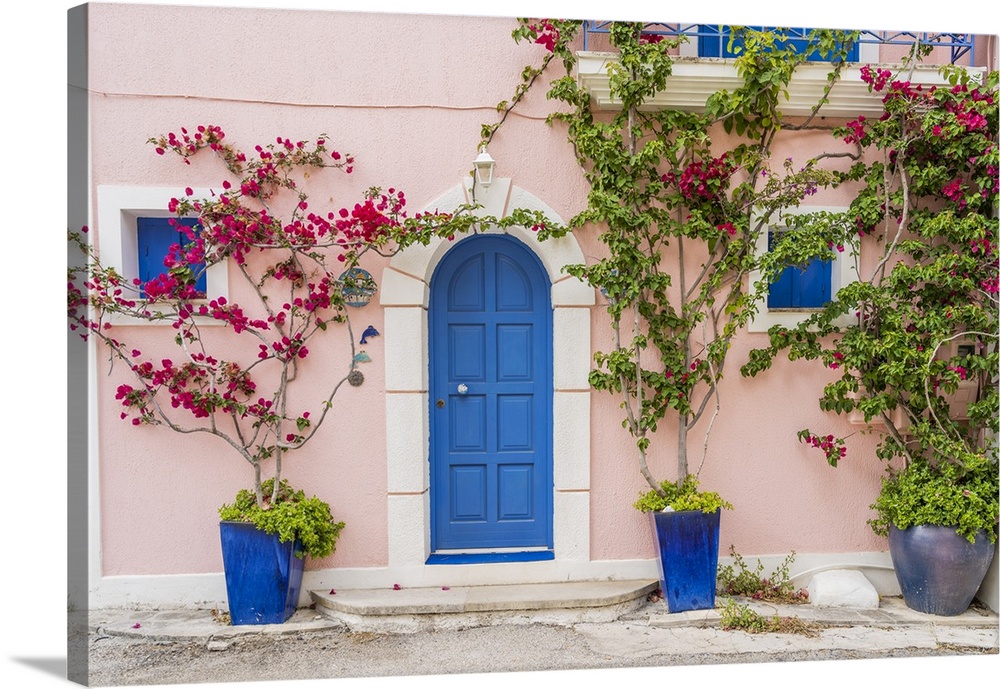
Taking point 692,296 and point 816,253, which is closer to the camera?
point 816,253

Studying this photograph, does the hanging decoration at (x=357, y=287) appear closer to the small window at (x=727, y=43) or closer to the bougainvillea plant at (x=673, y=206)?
the bougainvillea plant at (x=673, y=206)

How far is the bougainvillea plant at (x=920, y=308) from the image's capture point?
13.4 feet

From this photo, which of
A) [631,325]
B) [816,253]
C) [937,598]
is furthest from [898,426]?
[631,325]

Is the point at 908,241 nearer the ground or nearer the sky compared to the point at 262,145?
nearer the ground

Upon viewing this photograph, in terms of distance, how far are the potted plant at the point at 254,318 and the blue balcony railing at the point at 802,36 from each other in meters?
1.35

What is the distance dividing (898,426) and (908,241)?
1.20m

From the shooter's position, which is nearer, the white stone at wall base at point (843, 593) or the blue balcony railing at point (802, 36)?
the blue balcony railing at point (802, 36)

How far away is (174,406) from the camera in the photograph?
4.02 metres

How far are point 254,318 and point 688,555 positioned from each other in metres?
3.00

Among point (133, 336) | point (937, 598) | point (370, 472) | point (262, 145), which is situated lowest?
point (937, 598)

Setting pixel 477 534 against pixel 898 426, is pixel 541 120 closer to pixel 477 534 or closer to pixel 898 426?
pixel 477 534

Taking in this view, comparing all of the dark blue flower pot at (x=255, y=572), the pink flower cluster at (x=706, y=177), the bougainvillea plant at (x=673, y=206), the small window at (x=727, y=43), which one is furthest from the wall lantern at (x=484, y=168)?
the dark blue flower pot at (x=255, y=572)

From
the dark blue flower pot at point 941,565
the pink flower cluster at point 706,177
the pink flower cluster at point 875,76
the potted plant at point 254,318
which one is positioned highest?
the pink flower cluster at point 875,76

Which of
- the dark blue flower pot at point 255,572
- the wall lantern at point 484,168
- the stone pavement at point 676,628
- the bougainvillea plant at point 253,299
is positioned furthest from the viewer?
the wall lantern at point 484,168
